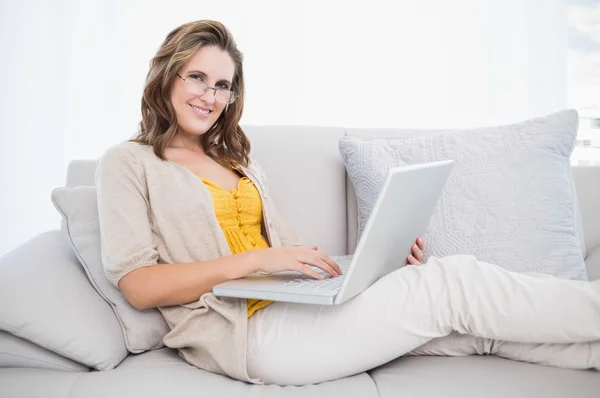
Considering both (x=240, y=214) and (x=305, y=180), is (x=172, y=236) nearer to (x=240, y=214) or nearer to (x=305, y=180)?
(x=240, y=214)

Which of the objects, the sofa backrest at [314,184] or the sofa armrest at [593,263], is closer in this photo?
the sofa armrest at [593,263]

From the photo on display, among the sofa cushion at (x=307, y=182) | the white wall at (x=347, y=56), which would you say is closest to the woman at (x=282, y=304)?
the sofa cushion at (x=307, y=182)

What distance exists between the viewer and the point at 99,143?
345cm

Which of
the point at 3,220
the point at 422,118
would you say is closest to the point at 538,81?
the point at 422,118

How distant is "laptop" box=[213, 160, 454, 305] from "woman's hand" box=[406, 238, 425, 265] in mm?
113

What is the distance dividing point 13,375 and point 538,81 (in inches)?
120

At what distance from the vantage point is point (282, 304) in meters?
1.35

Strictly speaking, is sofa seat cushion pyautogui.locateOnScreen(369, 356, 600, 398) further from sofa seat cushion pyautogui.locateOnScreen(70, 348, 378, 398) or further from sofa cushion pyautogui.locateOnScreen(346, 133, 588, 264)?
sofa cushion pyautogui.locateOnScreen(346, 133, 588, 264)

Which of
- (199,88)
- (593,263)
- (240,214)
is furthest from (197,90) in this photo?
(593,263)

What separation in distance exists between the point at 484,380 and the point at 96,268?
90 centimetres

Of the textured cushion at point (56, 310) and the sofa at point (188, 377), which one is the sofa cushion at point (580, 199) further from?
the textured cushion at point (56, 310)

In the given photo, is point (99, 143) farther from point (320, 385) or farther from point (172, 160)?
point (320, 385)

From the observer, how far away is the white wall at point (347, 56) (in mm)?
3363

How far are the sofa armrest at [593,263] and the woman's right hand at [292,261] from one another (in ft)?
2.77
